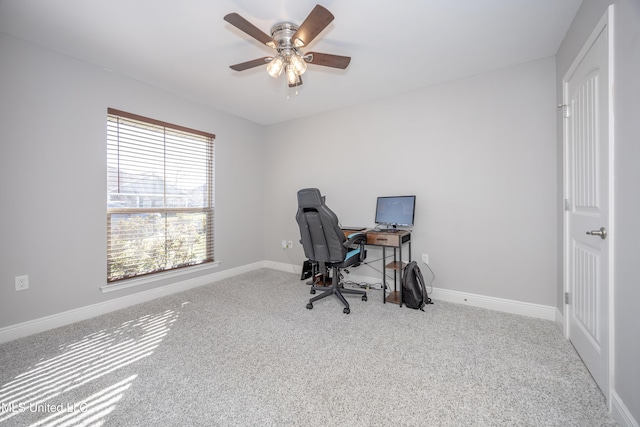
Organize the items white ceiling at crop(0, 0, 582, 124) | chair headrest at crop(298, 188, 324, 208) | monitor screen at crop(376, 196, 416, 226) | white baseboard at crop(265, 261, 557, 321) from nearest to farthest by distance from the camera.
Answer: white ceiling at crop(0, 0, 582, 124), white baseboard at crop(265, 261, 557, 321), chair headrest at crop(298, 188, 324, 208), monitor screen at crop(376, 196, 416, 226)

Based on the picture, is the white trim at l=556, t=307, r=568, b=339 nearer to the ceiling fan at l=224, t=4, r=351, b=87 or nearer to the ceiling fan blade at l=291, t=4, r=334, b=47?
the ceiling fan at l=224, t=4, r=351, b=87

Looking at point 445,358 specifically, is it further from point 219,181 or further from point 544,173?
point 219,181

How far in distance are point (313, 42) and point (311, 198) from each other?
1.35m

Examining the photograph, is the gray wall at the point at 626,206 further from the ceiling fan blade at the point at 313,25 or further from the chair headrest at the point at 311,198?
the chair headrest at the point at 311,198

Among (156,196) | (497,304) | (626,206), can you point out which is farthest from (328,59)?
(497,304)

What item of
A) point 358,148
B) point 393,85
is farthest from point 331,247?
point 393,85

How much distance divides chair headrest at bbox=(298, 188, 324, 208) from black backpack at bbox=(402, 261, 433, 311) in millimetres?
1163

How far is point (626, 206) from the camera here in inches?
47.8

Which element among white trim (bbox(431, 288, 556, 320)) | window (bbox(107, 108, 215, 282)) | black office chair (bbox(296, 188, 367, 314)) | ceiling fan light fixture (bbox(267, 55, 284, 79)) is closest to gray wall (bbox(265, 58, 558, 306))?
white trim (bbox(431, 288, 556, 320))

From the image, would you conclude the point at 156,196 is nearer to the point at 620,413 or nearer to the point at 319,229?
the point at 319,229

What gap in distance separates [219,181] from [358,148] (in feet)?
6.64

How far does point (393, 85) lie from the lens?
115 inches

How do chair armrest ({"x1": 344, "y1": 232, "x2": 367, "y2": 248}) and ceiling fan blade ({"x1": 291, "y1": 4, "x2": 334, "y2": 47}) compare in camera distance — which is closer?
ceiling fan blade ({"x1": 291, "y1": 4, "x2": 334, "y2": 47})

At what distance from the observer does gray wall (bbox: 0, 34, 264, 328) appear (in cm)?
205
